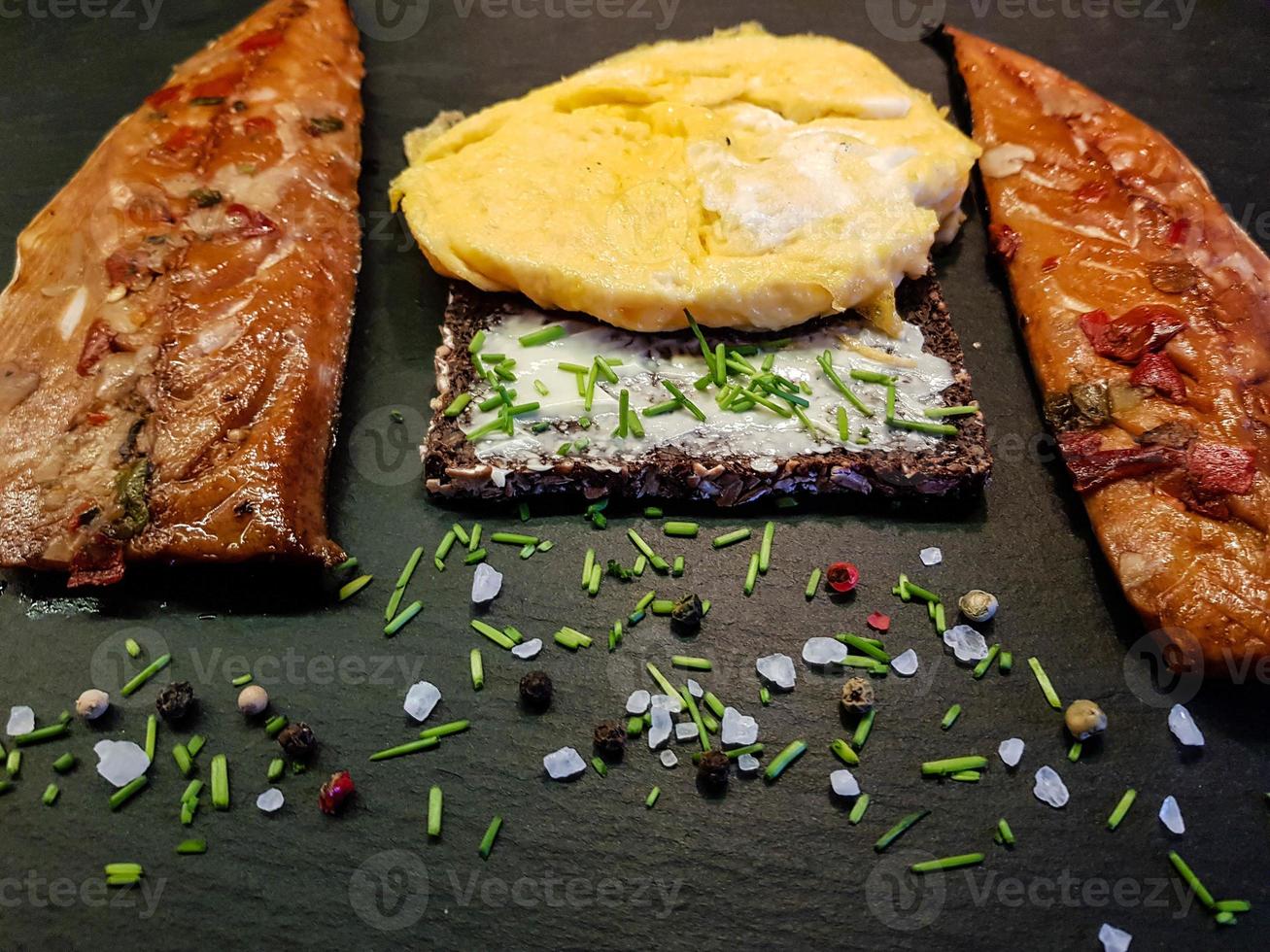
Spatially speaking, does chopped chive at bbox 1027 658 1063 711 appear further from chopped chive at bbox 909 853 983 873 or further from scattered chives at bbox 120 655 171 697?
scattered chives at bbox 120 655 171 697

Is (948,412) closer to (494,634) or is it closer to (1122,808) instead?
(1122,808)

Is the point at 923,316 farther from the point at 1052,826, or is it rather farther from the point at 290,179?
the point at 290,179

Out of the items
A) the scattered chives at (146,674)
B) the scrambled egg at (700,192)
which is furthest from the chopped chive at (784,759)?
the scattered chives at (146,674)

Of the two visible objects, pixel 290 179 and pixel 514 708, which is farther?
pixel 290 179

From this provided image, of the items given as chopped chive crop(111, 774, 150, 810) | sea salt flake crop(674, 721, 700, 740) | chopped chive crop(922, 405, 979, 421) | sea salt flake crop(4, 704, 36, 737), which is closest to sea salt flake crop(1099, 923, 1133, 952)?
sea salt flake crop(674, 721, 700, 740)

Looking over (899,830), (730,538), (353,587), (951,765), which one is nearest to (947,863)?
(899,830)

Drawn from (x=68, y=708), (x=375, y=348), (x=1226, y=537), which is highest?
(x=1226, y=537)

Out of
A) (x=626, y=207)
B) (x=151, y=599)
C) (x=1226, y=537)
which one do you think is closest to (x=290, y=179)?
(x=626, y=207)
